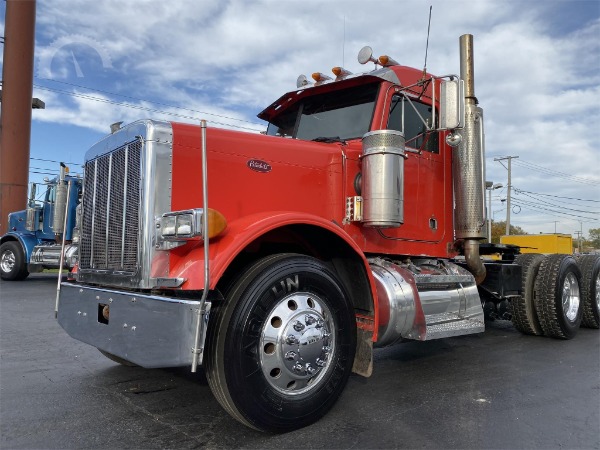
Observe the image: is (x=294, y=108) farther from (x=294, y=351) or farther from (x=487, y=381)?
(x=487, y=381)

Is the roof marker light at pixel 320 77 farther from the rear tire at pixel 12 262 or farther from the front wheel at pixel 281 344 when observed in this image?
the rear tire at pixel 12 262

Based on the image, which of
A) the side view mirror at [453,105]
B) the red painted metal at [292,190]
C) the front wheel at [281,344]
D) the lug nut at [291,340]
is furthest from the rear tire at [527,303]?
the lug nut at [291,340]

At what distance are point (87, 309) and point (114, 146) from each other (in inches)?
45.5

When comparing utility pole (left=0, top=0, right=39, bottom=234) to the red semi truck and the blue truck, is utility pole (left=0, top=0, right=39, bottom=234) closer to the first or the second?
the blue truck

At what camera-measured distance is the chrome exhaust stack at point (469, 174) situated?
4.98 metres

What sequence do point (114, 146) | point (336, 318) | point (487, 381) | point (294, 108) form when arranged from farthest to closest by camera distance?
point (294, 108), point (487, 381), point (114, 146), point (336, 318)

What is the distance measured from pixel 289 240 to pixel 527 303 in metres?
3.94

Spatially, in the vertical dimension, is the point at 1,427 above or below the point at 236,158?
below

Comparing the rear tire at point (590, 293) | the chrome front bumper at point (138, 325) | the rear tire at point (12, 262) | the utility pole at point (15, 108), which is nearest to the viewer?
the chrome front bumper at point (138, 325)

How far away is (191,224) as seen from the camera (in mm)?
2811

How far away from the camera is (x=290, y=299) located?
3.09 metres

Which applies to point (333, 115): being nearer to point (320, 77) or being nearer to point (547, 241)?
point (320, 77)

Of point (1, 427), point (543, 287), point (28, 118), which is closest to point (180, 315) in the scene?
point (1, 427)

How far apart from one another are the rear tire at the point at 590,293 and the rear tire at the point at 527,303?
1.07 m
